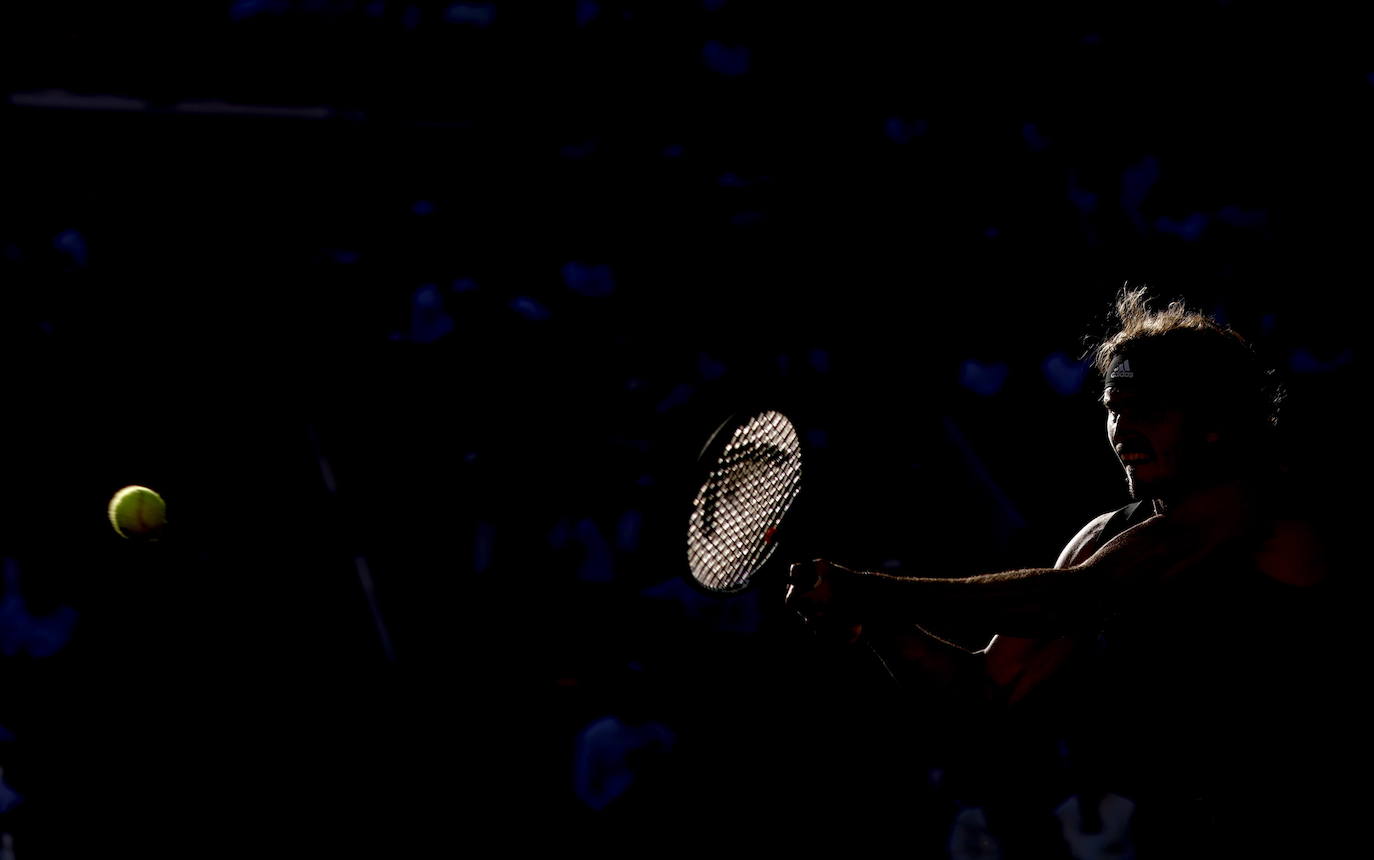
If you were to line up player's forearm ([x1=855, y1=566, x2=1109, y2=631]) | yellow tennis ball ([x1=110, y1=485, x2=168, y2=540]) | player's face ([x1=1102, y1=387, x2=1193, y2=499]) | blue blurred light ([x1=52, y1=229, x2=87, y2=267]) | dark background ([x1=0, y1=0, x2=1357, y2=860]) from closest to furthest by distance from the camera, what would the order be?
player's forearm ([x1=855, y1=566, x2=1109, y2=631]) < player's face ([x1=1102, y1=387, x2=1193, y2=499]) < yellow tennis ball ([x1=110, y1=485, x2=168, y2=540]) < dark background ([x1=0, y1=0, x2=1357, y2=860]) < blue blurred light ([x1=52, y1=229, x2=87, y2=267])

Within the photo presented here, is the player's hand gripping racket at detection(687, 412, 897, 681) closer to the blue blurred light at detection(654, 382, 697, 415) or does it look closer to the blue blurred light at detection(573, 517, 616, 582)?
the blue blurred light at detection(573, 517, 616, 582)

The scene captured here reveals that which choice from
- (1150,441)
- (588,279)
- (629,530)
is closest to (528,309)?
(588,279)

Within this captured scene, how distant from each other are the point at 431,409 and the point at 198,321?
1.07 metres

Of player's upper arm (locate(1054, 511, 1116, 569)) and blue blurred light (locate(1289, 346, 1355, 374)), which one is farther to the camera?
blue blurred light (locate(1289, 346, 1355, 374))

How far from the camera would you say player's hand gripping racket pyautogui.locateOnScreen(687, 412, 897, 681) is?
233 cm

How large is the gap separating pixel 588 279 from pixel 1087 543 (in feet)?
11.1

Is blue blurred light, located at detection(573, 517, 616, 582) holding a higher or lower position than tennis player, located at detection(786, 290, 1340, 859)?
lower

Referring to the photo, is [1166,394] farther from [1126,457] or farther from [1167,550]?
[1167,550]

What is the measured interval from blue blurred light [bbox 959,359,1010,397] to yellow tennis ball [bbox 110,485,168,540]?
3680 millimetres

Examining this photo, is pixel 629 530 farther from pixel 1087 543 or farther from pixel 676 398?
pixel 1087 543

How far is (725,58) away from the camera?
20.6 feet

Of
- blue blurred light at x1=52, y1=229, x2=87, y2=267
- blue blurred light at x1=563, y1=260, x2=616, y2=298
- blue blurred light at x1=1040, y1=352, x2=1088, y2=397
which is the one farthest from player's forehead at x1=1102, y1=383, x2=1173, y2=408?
blue blurred light at x1=52, y1=229, x2=87, y2=267

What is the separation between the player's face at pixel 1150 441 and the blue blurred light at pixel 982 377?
3092mm

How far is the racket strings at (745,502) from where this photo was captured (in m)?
2.34
